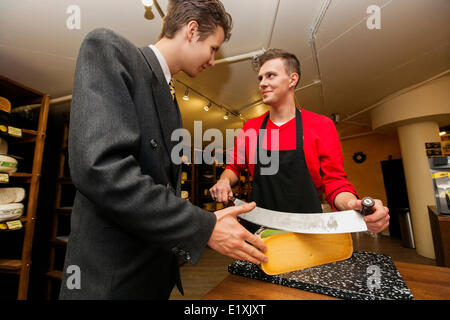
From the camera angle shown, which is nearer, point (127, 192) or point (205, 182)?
point (127, 192)

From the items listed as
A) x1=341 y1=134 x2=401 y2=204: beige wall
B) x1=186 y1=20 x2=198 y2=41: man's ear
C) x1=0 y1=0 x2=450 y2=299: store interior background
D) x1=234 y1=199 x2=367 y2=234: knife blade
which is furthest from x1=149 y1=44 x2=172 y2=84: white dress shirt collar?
x1=341 y1=134 x2=401 y2=204: beige wall

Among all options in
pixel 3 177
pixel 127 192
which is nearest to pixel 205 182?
pixel 3 177

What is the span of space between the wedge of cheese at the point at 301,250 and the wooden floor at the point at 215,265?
2.34 m

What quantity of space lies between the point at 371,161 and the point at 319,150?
6814 mm

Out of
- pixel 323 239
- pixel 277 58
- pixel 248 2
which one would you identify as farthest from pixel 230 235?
pixel 248 2

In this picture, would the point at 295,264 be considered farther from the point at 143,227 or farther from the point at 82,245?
the point at 82,245

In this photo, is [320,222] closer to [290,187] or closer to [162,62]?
[290,187]

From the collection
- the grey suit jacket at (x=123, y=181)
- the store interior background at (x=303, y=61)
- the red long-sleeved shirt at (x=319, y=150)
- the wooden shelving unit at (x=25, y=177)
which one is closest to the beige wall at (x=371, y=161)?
the store interior background at (x=303, y=61)

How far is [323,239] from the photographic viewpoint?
828 millimetres

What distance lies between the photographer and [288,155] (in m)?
1.25

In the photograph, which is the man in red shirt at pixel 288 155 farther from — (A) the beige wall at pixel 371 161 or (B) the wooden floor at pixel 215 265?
(A) the beige wall at pixel 371 161

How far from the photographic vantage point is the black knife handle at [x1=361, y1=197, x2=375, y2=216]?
2.30 ft

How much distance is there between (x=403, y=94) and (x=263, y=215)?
491cm

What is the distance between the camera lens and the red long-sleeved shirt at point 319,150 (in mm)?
1120
